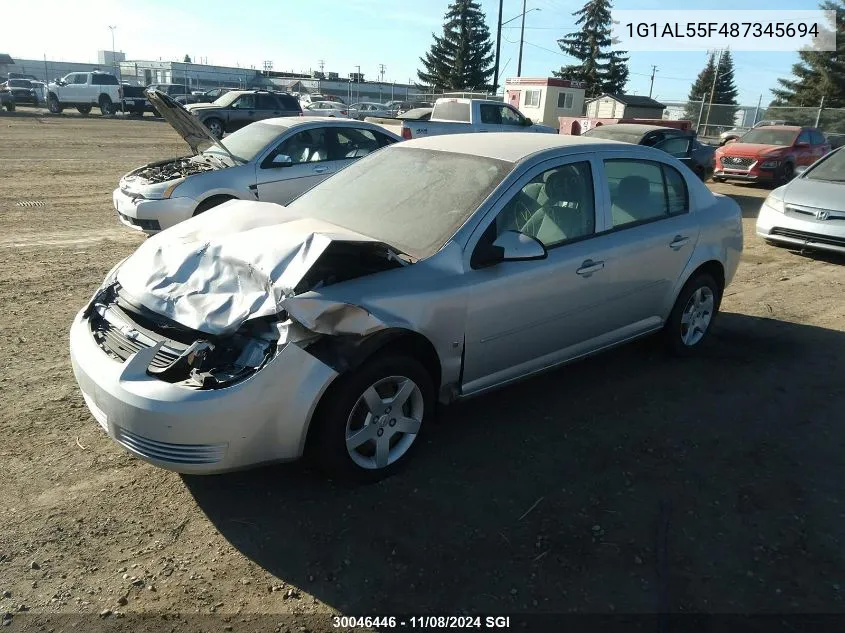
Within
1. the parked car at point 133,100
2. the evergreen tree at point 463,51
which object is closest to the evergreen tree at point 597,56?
the evergreen tree at point 463,51

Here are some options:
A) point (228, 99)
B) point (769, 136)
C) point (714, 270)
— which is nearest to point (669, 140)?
point (769, 136)

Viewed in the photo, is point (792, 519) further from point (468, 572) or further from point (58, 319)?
point (58, 319)

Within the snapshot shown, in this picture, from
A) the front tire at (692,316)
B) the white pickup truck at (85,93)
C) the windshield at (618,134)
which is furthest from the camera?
the white pickup truck at (85,93)

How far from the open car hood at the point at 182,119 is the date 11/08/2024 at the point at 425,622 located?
5823mm

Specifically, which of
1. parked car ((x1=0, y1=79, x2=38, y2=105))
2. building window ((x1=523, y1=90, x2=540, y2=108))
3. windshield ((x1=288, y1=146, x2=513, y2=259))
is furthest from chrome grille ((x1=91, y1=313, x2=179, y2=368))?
building window ((x1=523, y1=90, x2=540, y2=108))

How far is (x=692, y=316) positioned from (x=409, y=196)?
2669 millimetres

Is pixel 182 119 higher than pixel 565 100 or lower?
lower

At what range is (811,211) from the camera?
8.28 metres

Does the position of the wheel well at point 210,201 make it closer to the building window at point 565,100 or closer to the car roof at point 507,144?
the car roof at point 507,144

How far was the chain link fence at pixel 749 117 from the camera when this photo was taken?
30.2m

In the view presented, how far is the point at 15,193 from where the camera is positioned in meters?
10.9

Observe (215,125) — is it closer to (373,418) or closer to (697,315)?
(697,315)

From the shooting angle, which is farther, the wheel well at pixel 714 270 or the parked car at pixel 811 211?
the parked car at pixel 811 211

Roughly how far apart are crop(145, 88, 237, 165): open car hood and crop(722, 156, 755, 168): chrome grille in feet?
42.4
